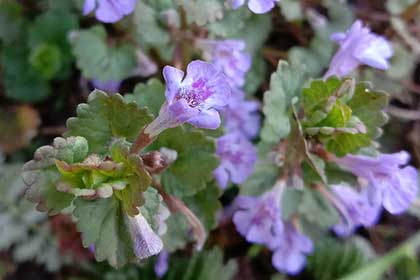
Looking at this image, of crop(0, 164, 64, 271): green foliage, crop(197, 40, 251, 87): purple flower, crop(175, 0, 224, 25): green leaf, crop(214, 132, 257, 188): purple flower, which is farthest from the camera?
crop(0, 164, 64, 271): green foliage

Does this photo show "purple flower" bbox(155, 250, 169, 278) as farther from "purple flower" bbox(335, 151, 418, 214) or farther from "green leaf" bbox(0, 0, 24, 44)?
"green leaf" bbox(0, 0, 24, 44)

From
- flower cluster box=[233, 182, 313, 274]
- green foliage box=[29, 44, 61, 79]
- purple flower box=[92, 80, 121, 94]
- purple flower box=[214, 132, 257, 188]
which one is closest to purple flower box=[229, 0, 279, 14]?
purple flower box=[214, 132, 257, 188]

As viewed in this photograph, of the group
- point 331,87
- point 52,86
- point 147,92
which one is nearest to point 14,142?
point 52,86

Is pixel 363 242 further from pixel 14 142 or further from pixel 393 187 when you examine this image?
pixel 14 142

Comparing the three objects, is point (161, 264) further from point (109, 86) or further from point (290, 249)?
point (109, 86)

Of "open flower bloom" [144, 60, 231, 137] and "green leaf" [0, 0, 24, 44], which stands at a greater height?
"open flower bloom" [144, 60, 231, 137]

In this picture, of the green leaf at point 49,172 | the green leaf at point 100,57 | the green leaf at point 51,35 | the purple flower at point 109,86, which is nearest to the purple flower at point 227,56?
the green leaf at point 100,57

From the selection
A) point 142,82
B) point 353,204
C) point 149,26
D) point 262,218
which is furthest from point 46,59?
point 353,204
